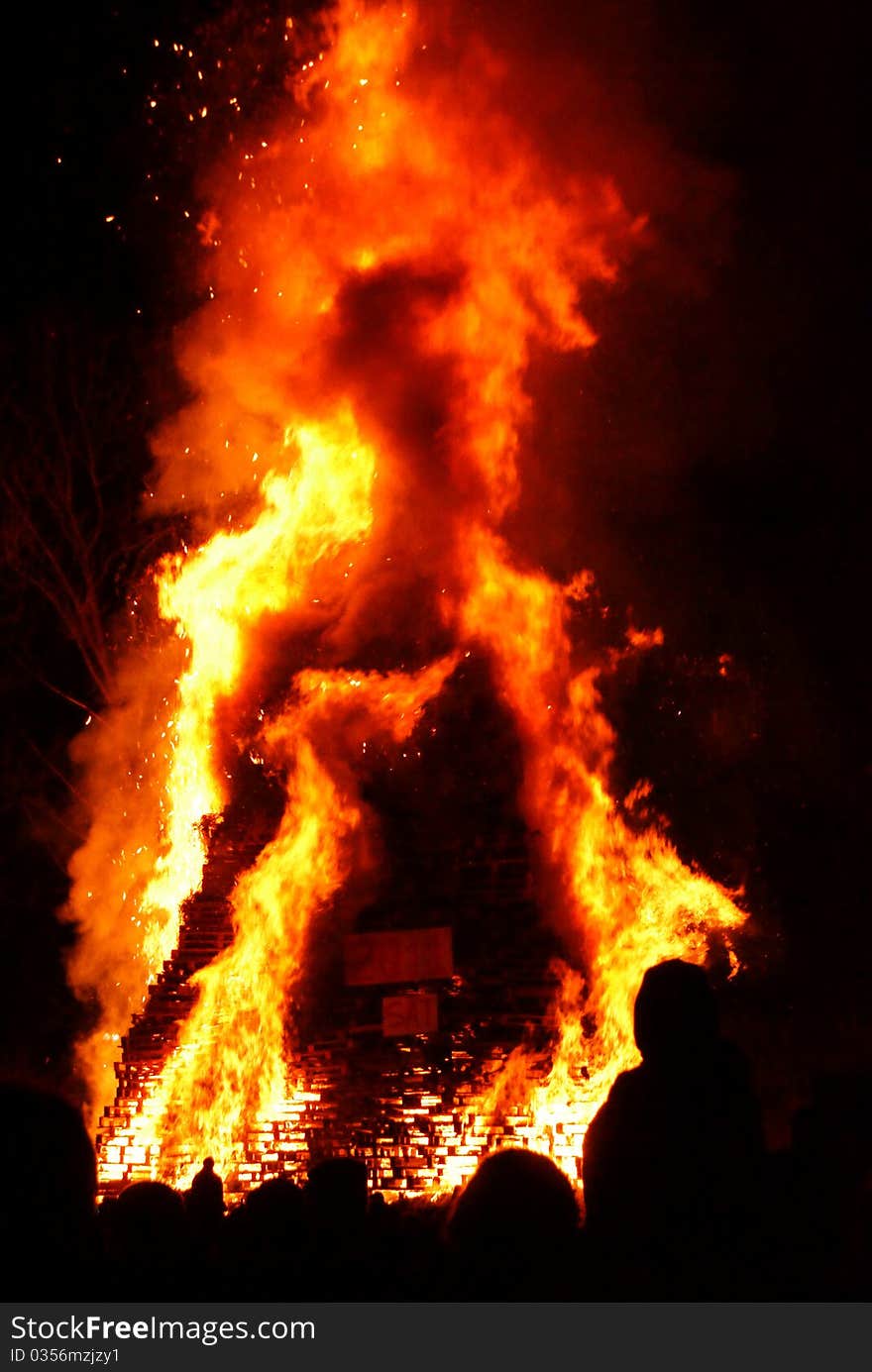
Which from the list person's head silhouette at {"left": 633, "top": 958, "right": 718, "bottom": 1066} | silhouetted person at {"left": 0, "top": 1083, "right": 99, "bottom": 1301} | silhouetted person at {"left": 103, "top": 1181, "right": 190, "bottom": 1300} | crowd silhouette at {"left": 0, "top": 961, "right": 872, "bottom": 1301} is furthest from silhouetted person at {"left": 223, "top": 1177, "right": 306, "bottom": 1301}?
person's head silhouette at {"left": 633, "top": 958, "right": 718, "bottom": 1066}

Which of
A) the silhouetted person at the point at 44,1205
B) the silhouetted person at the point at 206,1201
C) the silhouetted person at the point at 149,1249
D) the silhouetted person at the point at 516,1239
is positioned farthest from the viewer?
the silhouetted person at the point at 206,1201

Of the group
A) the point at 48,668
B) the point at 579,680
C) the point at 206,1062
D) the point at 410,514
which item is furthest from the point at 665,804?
the point at 48,668

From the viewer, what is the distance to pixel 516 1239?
2982 millimetres

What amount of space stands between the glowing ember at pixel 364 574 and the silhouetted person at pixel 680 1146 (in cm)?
465

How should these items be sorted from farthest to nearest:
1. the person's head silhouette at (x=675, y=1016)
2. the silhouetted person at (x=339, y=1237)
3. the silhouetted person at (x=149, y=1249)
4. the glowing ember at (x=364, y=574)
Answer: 1. the glowing ember at (x=364, y=574)
2. the person's head silhouette at (x=675, y=1016)
3. the silhouetted person at (x=339, y=1237)
4. the silhouetted person at (x=149, y=1249)

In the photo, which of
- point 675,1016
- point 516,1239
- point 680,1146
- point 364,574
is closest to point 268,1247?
point 516,1239

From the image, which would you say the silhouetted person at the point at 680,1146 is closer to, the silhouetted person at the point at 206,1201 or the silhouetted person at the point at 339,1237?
the silhouetted person at the point at 339,1237

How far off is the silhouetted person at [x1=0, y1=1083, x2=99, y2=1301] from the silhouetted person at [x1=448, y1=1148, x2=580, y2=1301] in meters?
0.95

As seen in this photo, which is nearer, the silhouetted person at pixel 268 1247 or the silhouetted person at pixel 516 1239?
the silhouetted person at pixel 516 1239

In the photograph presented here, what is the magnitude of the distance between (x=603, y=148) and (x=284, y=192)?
2.96m

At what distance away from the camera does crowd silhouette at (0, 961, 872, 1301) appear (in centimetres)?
305

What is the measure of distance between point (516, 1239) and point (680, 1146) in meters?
1.16

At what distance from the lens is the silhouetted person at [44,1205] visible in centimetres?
312

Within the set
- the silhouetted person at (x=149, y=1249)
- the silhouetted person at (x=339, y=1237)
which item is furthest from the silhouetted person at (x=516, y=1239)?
the silhouetted person at (x=149, y=1249)
